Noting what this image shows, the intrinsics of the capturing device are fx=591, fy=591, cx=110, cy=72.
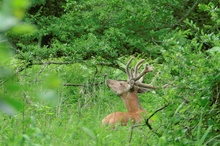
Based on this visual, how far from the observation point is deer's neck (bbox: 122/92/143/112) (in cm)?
818

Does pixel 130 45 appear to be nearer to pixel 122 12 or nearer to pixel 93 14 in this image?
pixel 122 12

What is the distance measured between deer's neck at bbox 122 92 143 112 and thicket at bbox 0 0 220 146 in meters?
0.18

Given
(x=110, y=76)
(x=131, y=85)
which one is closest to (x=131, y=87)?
(x=131, y=85)

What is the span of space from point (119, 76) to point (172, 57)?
6.19 m

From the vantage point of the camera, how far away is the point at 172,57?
13.8 feet

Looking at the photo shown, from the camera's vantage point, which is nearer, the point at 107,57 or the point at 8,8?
the point at 8,8

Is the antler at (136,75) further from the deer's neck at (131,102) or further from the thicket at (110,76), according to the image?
the thicket at (110,76)

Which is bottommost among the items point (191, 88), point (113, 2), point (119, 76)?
point (191, 88)

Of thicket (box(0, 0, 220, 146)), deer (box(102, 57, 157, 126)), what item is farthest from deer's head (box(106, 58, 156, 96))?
thicket (box(0, 0, 220, 146))

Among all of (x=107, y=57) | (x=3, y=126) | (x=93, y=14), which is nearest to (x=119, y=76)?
(x=107, y=57)

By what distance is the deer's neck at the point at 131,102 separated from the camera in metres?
8.18

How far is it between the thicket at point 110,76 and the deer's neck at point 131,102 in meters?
0.18

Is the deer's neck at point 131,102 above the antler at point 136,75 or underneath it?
Result: underneath

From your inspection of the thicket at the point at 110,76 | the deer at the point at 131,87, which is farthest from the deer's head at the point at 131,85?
the thicket at the point at 110,76
